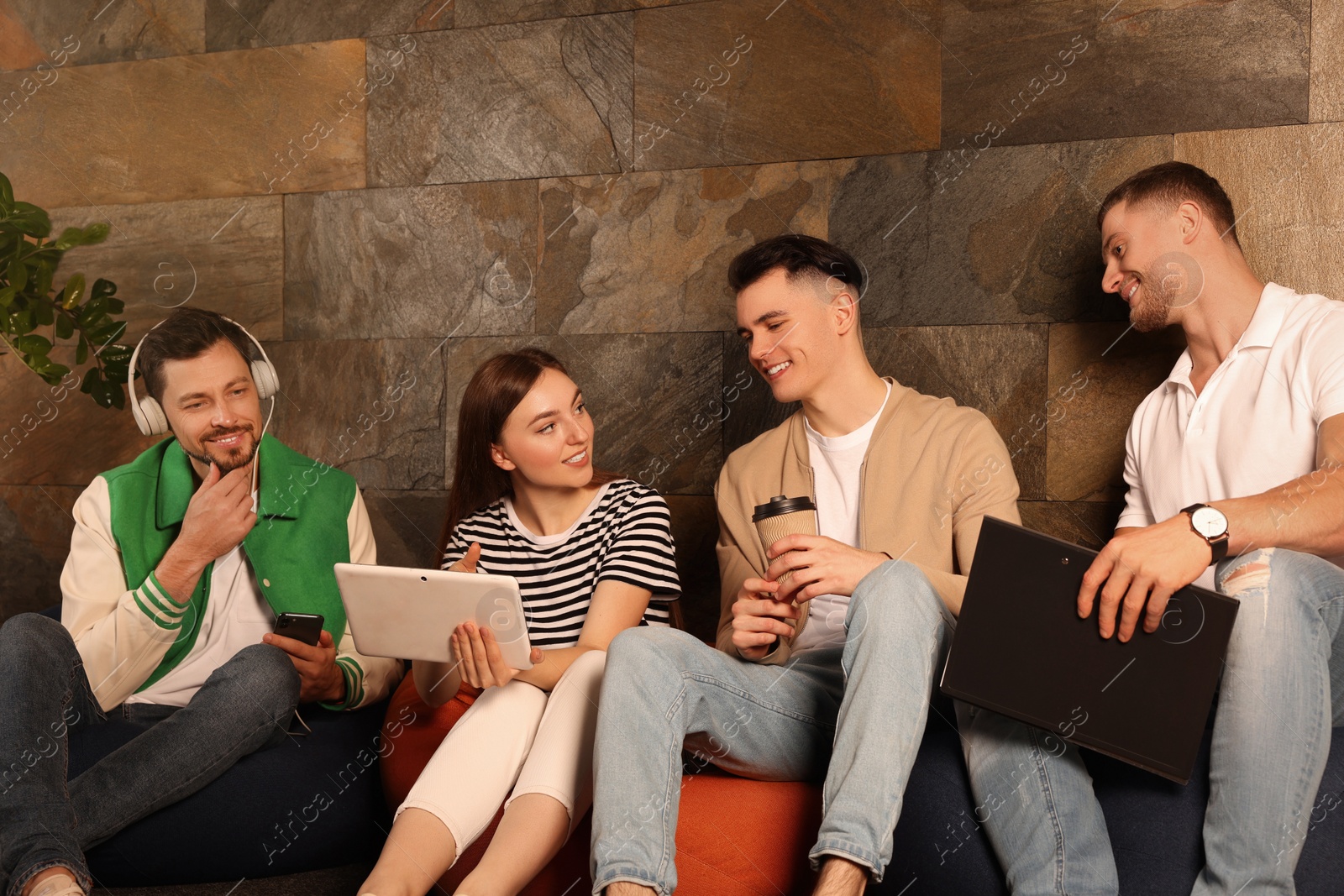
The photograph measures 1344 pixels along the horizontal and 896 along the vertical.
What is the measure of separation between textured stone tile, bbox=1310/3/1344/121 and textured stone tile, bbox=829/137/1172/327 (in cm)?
30

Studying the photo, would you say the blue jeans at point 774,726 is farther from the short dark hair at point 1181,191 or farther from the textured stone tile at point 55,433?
the textured stone tile at point 55,433

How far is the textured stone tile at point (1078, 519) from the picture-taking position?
7.55ft

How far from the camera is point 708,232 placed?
2564 millimetres

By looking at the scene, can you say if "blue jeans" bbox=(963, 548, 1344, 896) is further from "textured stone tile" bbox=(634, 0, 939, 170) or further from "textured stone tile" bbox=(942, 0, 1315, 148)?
"textured stone tile" bbox=(634, 0, 939, 170)

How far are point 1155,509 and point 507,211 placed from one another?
1.73 metres

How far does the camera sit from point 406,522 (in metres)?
2.83

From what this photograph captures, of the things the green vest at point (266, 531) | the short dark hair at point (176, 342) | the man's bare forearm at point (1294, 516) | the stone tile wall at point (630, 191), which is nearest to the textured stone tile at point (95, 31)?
the stone tile wall at point (630, 191)

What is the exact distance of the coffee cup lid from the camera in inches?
62.0

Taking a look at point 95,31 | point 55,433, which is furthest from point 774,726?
point 95,31

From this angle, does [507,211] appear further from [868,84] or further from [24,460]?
[24,460]

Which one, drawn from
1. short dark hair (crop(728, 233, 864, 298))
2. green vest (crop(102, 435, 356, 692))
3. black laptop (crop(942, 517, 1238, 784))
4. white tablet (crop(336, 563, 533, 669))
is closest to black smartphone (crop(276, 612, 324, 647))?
green vest (crop(102, 435, 356, 692))

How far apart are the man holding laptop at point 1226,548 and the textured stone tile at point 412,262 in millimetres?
1468

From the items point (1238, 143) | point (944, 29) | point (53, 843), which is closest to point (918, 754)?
point (53, 843)

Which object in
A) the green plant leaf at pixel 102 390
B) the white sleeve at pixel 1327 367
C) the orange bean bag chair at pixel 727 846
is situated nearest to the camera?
the orange bean bag chair at pixel 727 846
